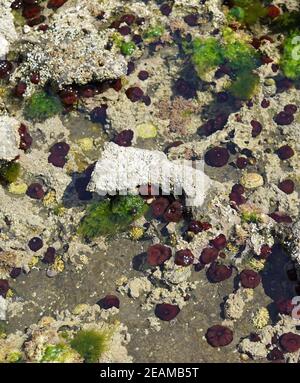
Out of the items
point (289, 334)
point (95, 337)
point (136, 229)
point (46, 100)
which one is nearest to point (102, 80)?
point (46, 100)

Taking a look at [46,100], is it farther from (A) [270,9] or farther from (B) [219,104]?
(A) [270,9]

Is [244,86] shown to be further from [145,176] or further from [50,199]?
[50,199]

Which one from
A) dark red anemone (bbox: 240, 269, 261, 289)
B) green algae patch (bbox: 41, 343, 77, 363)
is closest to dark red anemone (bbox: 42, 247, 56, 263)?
green algae patch (bbox: 41, 343, 77, 363)

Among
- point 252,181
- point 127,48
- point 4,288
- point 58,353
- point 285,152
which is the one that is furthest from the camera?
point 127,48

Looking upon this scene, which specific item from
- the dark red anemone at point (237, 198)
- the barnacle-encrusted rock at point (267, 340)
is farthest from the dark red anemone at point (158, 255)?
the barnacle-encrusted rock at point (267, 340)

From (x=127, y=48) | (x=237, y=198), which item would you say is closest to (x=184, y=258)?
(x=237, y=198)

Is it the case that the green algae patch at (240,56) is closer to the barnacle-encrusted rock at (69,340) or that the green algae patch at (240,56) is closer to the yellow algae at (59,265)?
the yellow algae at (59,265)
